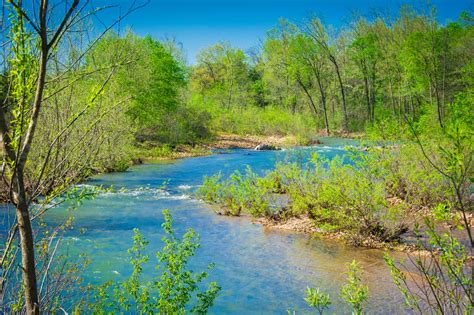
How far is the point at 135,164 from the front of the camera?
30.2 m

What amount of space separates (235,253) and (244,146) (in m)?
31.6

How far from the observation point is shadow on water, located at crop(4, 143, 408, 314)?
8.84m

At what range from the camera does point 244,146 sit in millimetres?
43031

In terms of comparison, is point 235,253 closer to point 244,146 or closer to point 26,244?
point 26,244

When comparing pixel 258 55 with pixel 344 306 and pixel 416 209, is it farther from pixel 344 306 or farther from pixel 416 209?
pixel 344 306

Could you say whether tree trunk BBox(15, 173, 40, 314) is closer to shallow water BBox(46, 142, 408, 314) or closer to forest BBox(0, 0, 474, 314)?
forest BBox(0, 0, 474, 314)

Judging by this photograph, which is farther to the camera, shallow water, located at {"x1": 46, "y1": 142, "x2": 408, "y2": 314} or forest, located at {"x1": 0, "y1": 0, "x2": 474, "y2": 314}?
shallow water, located at {"x1": 46, "y1": 142, "x2": 408, "y2": 314}

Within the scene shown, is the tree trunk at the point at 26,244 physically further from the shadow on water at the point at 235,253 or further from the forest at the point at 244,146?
the shadow on water at the point at 235,253

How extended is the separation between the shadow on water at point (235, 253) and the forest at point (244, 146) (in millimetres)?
263

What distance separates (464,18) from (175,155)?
22547 millimetres

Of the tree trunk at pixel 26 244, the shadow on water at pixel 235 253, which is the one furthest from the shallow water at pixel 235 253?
the tree trunk at pixel 26 244

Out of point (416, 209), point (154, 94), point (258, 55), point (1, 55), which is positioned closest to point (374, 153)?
point (416, 209)

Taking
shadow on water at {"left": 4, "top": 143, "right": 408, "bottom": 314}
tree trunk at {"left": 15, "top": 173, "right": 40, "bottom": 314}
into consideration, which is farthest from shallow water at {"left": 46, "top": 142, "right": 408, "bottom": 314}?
tree trunk at {"left": 15, "top": 173, "right": 40, "bottom": 314}

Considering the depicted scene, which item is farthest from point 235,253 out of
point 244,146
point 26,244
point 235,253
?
point 244,146
